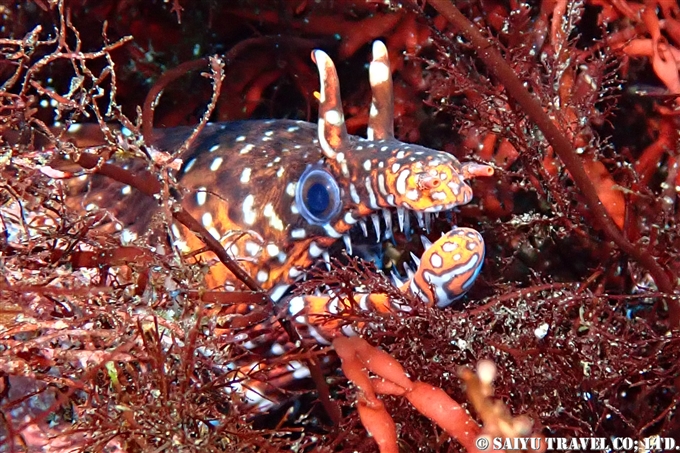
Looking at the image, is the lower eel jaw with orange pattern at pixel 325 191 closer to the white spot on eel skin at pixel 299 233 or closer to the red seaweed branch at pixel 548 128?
the white spot on eel skin at pixel 299 233

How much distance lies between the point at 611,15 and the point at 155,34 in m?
3.34

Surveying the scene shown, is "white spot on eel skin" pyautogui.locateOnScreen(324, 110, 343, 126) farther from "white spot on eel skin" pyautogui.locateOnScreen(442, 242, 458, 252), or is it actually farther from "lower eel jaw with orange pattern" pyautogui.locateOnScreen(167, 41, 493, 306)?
"white spot on eel skin" pyautogui.locateOnScreen(442, 242, 458, 252)

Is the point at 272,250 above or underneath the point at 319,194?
underneath

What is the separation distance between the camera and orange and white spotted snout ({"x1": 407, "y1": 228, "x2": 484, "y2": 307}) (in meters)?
2.75

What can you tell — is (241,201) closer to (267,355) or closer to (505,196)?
(267,355)

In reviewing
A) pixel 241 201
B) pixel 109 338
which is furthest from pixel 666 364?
pixel 109 338

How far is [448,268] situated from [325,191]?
30.5 inches

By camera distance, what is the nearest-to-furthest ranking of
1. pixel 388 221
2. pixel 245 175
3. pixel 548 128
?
1. pixel 548 128
2. pixel 388 221
3. pixel 245 175

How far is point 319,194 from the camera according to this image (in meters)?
3.03

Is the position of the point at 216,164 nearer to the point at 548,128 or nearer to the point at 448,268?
the point at 448,268

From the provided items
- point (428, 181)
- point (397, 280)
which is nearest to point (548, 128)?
point (428, 181)

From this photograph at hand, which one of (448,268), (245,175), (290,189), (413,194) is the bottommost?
(448,268)

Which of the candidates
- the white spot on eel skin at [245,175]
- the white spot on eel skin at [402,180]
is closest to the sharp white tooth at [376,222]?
the white spot on eel skin at [402,180]

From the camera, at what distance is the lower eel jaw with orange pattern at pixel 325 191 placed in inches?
109
